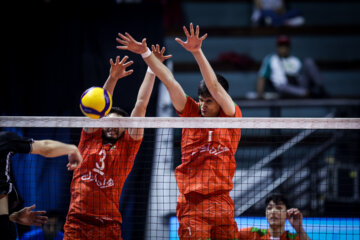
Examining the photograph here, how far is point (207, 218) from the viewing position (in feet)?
14.6

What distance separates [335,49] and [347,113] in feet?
13.5

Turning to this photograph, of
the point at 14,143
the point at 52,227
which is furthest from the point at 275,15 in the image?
the point at 14,143

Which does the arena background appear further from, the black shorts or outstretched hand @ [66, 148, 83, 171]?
outstretched hand @ [66, 148, 83, 171]

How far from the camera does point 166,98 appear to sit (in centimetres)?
860

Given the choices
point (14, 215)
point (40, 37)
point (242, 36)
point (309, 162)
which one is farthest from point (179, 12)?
point (14, 215)

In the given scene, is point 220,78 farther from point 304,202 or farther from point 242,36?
point 242,36

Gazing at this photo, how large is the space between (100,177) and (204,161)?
1.16 metres

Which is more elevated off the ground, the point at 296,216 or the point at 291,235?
the point at 296,216

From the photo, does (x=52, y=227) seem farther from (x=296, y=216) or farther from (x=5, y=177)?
(x=296, y=216)

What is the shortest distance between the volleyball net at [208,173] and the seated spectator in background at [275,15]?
139 inches

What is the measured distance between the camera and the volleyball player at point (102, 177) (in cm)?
469

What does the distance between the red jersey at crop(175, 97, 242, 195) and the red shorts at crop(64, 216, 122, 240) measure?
89cm

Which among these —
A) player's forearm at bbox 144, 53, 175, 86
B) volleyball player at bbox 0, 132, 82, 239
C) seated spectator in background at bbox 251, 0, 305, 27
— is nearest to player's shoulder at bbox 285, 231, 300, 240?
player's forearm at bbox 144, 53, 175, 86

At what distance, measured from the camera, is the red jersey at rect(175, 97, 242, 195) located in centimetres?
453
